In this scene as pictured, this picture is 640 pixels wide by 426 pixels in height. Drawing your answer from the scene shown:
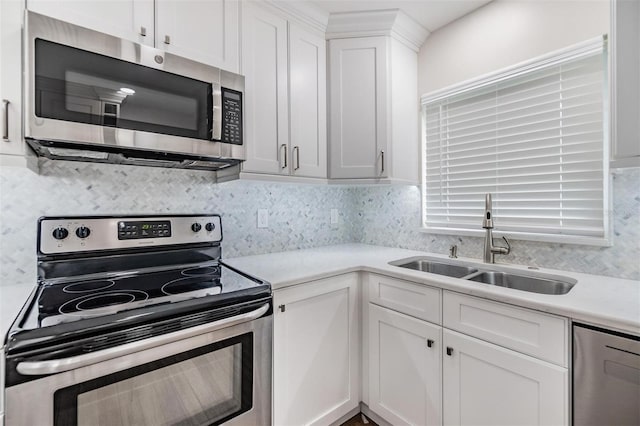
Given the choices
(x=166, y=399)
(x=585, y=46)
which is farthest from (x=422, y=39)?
(x=166, y=399)

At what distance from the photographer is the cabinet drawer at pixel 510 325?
1.09 metres

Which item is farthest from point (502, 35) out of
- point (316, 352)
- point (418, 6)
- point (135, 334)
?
point (135, 334)

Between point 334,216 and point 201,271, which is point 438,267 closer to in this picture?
point 334,216

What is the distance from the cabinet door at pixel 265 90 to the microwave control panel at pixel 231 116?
5.0 inches

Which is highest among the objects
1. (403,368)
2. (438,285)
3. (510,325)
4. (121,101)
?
(121,101)

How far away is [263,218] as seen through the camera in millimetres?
2090

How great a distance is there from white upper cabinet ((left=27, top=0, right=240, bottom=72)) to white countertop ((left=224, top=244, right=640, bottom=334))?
1092 millimetres

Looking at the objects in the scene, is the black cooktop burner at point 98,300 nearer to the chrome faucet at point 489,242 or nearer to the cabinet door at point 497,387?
the cabinet door at point 497,387

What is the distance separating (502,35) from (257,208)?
5.94 feet

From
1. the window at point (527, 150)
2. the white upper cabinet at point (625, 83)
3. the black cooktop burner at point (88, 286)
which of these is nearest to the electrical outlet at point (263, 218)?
the black cooktop burner at point (88, 286)

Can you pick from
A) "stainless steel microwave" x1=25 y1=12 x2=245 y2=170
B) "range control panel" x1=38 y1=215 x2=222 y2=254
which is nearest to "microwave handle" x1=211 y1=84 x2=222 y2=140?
"stainless steel microwave" x1=25 y1=12 x2=245 y2=170

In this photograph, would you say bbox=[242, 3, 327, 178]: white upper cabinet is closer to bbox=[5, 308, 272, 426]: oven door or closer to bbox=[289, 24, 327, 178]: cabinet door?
bbox=[289, 24, 327, 178]: cabinet door

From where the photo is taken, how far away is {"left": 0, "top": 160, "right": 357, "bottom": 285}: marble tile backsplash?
1.35 meters

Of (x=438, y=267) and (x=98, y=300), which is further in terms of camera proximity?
(x=438, y=267)
